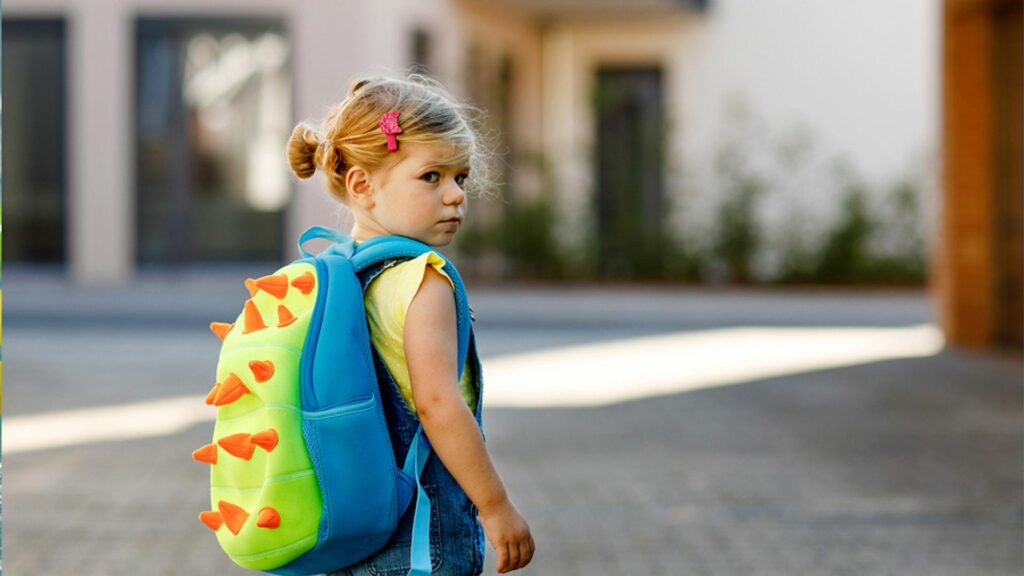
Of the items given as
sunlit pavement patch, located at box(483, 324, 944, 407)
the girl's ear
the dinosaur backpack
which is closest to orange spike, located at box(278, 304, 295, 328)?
the dinosaur backpack

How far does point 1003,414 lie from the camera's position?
8.68 metres

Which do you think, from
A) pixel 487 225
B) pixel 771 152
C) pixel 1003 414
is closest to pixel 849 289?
pixel 771 152

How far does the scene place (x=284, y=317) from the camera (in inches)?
83.7

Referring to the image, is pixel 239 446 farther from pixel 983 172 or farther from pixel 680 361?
pixel 983 172

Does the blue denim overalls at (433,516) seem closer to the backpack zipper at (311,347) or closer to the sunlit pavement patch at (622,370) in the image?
the backpack zipper at (311,347)

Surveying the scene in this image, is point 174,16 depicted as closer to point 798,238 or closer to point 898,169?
point 798,238

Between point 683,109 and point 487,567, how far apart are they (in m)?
20.2

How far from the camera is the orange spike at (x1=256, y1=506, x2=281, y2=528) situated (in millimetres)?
2080

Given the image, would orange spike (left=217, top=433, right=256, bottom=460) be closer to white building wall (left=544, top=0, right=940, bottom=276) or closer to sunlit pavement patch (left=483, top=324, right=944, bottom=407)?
sunlit pavement patch (left=483, top=324, right=944, bottom=407)

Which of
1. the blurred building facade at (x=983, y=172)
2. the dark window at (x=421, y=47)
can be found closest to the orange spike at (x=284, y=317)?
the blurred building facade at (x=983, y=172)

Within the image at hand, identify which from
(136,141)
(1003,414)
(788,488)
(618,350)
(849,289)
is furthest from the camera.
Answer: (136,141)

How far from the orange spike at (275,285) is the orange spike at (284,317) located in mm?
31

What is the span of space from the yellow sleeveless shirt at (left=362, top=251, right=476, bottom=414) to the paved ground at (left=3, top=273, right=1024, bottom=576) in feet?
8.72

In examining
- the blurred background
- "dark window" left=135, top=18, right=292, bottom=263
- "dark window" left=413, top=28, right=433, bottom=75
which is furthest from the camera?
"dark window" left=413, top=28, right=433, bottom=75
